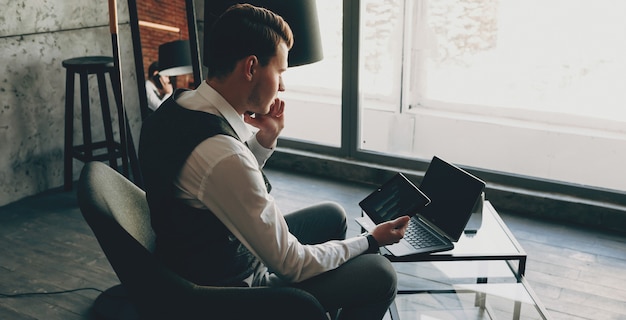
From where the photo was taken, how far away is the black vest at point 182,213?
1.53 meters

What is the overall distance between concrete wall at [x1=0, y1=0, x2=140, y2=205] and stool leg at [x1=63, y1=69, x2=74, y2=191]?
0.10 metres

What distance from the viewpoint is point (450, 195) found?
2.14 meters

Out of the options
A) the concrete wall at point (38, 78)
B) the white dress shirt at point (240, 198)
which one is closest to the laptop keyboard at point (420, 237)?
the white dress shirt at point (240, 198)

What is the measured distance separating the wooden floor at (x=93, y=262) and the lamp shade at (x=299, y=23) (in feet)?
4.64

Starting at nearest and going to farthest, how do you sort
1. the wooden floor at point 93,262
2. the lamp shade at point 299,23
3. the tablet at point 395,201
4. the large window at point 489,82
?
the tablet at point 395,201, the lamp shade at point 299,23, the wooden floor at point 93,262, the large window at point 489,82

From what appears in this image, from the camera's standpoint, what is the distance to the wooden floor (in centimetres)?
268

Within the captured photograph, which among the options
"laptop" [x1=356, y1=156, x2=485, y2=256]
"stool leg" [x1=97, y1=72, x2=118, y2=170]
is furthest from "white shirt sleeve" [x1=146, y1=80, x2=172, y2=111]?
"laptop" [x1=356, y1=156, x2=485, y2=256]

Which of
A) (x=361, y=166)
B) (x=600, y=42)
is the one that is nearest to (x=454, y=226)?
(x=361, y=166)

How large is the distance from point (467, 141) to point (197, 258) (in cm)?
336

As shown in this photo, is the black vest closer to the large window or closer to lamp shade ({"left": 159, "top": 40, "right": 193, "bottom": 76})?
lamp shade ({"left": 159, "top": 40, "right": 193, "bottom": 76})

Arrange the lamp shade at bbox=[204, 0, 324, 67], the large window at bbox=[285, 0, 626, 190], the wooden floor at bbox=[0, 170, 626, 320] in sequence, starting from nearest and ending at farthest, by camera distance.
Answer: the lamp shade at bbox=[204, 0, 324, 67] < the wooden floor at bbox=[0, 170, 626, 320] < the large window at bbox=[285, 0, 626, 190]

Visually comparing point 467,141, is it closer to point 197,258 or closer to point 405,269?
point 405,269

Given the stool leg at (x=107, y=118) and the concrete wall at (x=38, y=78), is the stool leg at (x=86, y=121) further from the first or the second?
the concrete wall at (x=38, y=78)

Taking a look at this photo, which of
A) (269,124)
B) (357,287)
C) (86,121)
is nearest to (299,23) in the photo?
(269,124)
